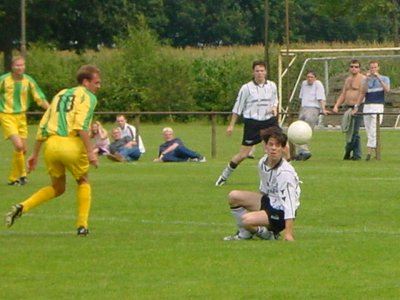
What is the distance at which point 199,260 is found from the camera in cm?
1205

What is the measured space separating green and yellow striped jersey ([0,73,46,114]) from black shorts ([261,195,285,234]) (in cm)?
816

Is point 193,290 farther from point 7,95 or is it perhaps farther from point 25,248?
point 7,95

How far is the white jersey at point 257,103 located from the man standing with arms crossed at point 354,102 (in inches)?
251

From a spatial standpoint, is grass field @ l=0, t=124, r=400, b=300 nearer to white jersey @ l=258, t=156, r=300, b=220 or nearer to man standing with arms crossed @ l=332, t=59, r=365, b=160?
white jersey @ l=258, t=156, r=300, b=220

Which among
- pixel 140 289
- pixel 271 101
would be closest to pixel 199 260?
pixel 140 289

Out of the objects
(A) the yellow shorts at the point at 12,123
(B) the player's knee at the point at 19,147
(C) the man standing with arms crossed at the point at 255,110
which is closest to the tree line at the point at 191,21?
(C) the man standing with arms crossed at the point at 255,110

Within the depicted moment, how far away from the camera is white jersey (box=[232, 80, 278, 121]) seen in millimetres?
21141

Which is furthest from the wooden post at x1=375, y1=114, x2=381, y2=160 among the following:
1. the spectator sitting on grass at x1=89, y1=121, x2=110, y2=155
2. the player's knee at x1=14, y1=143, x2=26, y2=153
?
the player's knee at x1=14, y1=143, x2=26, y2=153

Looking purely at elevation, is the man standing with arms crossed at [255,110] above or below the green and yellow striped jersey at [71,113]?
below

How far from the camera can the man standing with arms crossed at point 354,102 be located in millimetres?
27556

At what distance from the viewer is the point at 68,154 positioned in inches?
555

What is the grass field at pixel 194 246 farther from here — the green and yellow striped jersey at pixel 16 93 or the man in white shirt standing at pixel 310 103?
the man in white shirt standing at pixel 310 103

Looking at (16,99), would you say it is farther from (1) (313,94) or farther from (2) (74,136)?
(1) (313,94)

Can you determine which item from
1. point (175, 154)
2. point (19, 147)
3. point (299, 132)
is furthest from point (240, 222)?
point (175, 154)
